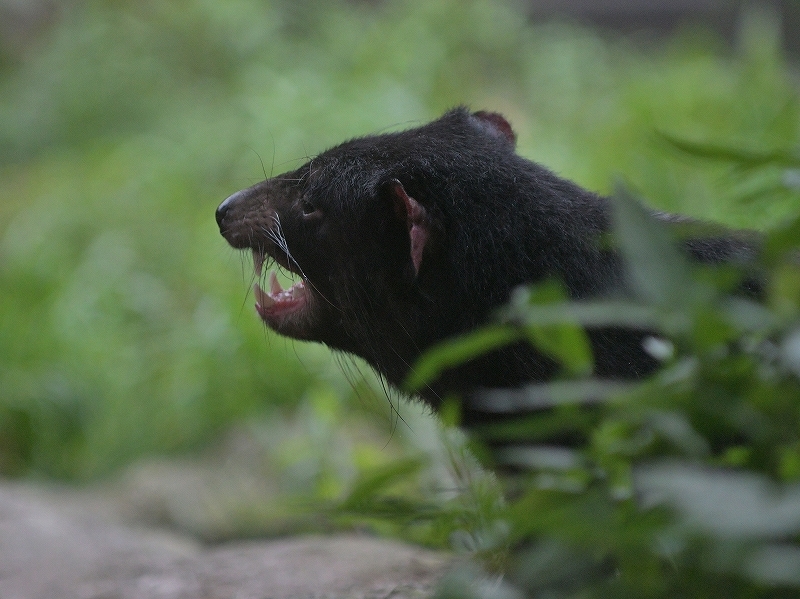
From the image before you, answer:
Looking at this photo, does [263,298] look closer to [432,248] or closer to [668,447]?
[432,248]

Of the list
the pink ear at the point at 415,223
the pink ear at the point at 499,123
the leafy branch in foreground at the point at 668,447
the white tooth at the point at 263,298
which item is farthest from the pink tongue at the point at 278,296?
the leafy branch in foreground at the point at 668,447

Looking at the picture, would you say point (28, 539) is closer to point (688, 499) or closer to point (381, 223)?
point (381, 223)

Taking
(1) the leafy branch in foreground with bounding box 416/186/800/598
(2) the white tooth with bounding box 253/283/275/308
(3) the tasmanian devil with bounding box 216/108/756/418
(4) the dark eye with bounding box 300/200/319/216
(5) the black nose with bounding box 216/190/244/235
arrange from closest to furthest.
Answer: (1) the leafy branch in foreground with bounding box 416/186/800/598
(3) the tasmanian devil with bounding box 216/108/756/418
(4) the dark eye with bounding box 300/200/319/216
(2) the white tooth with bounding box 253/283/275/308
(5) the black nose with bounding box 216/190/244/235

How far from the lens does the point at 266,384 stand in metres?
5.54

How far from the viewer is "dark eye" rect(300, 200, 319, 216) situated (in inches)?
110

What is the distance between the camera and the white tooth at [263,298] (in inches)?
115

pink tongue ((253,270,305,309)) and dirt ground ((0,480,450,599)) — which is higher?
pink tongue ((253,270,305,309))

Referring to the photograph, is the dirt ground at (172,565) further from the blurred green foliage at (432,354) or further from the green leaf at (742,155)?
the green leaf at (742,155)

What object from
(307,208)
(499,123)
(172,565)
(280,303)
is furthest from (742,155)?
(172,565)

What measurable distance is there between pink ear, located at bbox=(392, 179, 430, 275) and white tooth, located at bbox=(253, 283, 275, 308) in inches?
23.7

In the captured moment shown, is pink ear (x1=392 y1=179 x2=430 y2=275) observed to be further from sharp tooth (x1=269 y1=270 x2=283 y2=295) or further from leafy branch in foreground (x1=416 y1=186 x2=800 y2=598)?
leafy branch in foreground (x1=416 y1=186 x2=800 y2=598)

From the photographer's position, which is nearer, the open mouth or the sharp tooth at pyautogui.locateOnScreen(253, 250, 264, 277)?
the open mouth

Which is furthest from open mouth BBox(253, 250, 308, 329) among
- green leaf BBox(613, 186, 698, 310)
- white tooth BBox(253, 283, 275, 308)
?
green leaf BBox(613, 186, 698, 310)

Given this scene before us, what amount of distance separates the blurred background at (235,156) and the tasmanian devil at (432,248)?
0.30 meters
